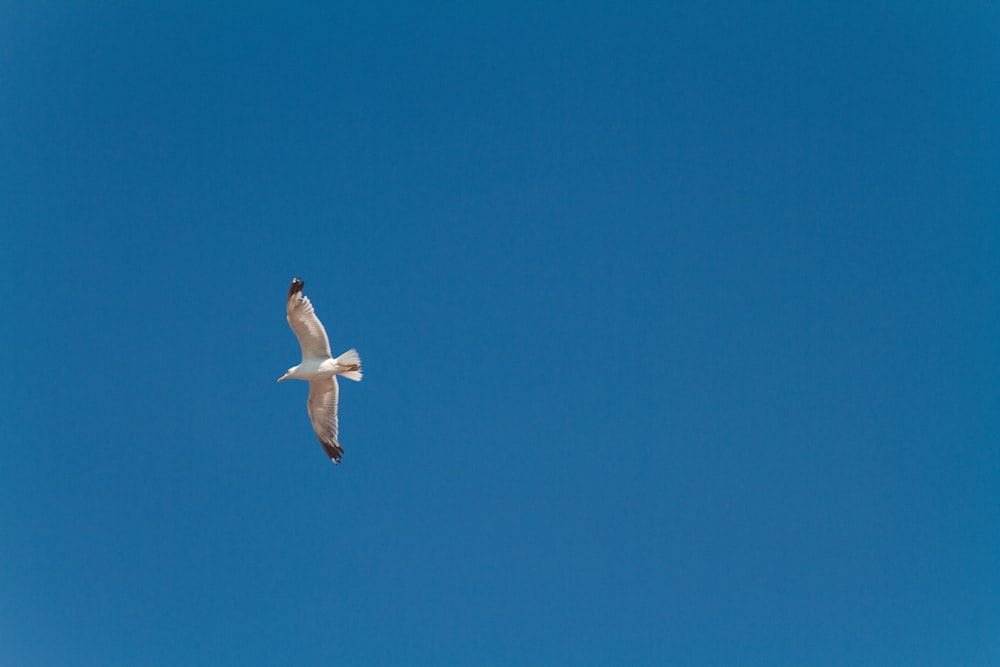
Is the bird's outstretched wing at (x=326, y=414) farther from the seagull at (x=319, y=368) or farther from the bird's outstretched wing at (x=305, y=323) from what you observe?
the bird's outstretched wing at (x=305, y=323)

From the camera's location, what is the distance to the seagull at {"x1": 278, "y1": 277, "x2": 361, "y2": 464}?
52.4 feet

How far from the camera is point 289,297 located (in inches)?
625

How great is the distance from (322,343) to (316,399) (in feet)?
5.52

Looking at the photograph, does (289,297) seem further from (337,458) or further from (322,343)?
(337,458)

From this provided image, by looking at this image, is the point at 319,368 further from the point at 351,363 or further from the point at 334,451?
the point at 334,451

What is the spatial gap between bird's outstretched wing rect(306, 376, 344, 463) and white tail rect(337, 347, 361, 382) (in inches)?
35.1

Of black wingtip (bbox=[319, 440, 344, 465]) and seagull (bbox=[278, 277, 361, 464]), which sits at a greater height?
seagull (bbox=[278, 277, 361, 464])

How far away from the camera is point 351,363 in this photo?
16359 mm

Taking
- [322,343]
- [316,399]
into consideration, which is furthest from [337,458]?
[322,343]

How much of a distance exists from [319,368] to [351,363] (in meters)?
0.59

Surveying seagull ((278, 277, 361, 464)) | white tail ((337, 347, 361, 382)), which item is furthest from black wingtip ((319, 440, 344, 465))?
white tail ((337, 347, 361, 382))

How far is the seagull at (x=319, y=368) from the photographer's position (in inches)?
629

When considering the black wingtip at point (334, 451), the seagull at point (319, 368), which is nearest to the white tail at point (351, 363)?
the seagull at point (319, 368)

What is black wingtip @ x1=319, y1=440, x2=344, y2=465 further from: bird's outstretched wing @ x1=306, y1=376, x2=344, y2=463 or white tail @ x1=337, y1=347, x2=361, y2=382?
white tail @ x1=337, y1=347, x2=361, y2=382
